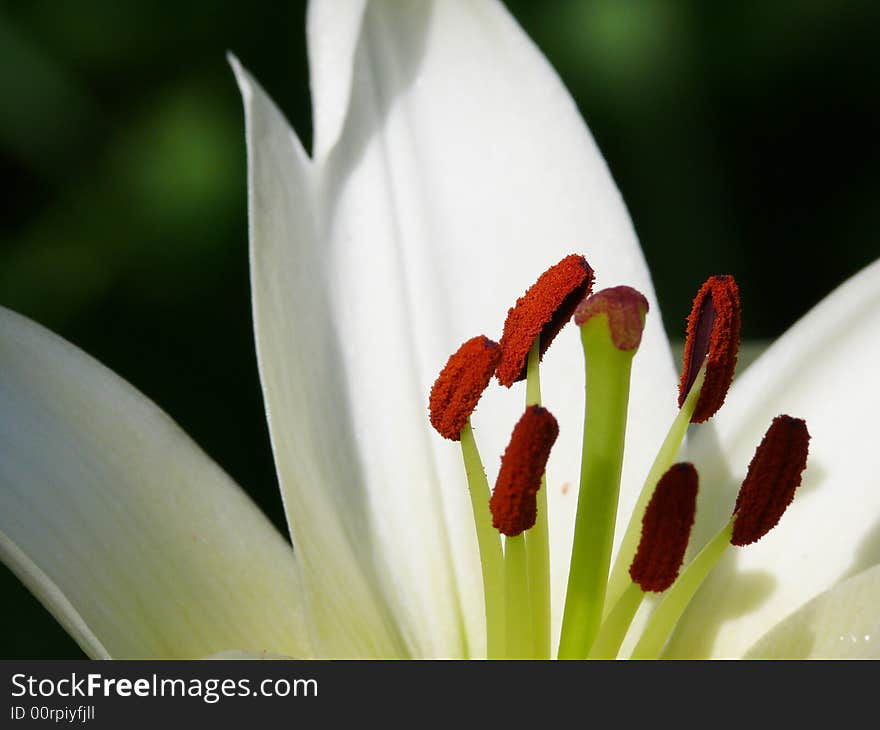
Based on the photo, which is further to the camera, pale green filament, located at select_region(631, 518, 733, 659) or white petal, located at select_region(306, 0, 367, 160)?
white petal, located at select_region(306, 0, 367, 160)

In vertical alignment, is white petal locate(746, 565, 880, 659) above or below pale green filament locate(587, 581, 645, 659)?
below

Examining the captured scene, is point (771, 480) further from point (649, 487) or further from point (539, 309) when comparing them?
point (539, 309)

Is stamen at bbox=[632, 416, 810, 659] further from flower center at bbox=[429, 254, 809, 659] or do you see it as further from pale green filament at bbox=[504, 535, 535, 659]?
pale green filament at bbox=[504, 535, 535, 659]

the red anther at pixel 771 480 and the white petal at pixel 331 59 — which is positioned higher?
the white petal at pixel 331 59

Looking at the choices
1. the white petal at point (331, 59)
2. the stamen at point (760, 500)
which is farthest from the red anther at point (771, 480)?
the white petal at point (331, 59)

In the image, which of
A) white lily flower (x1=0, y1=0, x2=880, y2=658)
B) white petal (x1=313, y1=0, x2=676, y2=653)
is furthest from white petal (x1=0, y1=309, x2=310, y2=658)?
white petal (x1=313, y1=0, x2=676, y2=653)

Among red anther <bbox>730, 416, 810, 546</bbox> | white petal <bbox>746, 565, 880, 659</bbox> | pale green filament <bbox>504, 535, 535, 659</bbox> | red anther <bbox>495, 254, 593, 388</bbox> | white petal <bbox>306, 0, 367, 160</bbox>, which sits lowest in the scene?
white petal <bbox>746, 565, 880, 659</bbox>

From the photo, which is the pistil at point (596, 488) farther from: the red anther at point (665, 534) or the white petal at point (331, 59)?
the white petal at point (331, 59)
